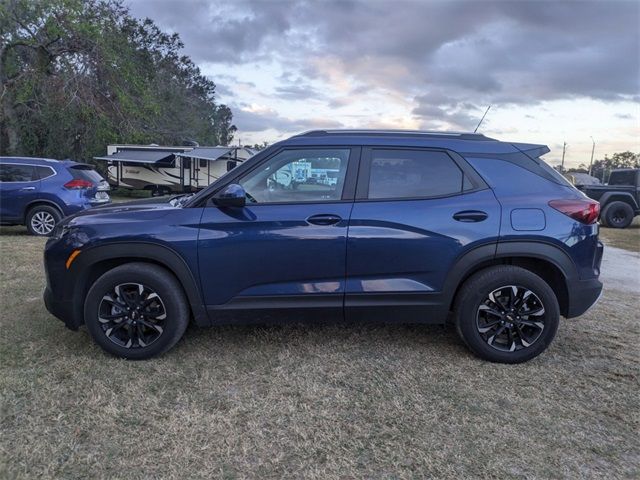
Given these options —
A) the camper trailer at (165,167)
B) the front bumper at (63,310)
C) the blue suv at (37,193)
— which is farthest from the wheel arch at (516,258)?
the camper trailer at (165,167)

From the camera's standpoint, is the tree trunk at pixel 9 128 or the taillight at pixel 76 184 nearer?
the taillight at pixel 76 184

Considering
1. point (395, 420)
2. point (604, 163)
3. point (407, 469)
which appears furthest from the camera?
A: point (604, 163)

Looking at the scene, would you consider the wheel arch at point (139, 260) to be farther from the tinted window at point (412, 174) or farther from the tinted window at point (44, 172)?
the tinted window at point (44, 172)

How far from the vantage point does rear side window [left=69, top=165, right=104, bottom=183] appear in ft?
30.7

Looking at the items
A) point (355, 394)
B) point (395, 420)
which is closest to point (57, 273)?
point (355, 394)

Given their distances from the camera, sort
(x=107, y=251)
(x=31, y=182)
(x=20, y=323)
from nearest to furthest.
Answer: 1. (x=107, y=251)
2. (x=20, y=323)
3. (x=31, y=182)

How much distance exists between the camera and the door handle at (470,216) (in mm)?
3574

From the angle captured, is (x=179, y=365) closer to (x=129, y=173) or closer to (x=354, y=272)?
(x=354, y=272)

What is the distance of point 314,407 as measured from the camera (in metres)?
3.04

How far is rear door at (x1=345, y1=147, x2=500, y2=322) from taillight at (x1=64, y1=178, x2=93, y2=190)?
7478mm

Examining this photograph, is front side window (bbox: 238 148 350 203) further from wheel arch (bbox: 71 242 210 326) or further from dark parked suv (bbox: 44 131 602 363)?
wheel arch (bbox: 71 242 210 326)

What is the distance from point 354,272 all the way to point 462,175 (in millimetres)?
1114

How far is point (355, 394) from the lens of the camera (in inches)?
126

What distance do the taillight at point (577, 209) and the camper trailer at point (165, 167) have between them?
62.2ft
